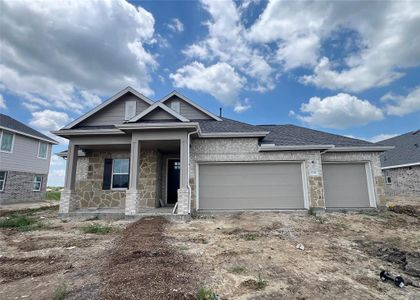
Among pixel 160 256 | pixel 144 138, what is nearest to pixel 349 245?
pixel 160 256

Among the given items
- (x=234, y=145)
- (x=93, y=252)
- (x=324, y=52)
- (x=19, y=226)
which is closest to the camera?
(x=93, y=252)

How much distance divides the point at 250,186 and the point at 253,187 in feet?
0.49

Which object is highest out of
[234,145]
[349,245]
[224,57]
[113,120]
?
[224,57]

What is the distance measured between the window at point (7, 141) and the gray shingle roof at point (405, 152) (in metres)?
29.9

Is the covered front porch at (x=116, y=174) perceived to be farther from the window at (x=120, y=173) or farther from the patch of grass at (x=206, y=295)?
the patch of grass at (x=206, y=295)

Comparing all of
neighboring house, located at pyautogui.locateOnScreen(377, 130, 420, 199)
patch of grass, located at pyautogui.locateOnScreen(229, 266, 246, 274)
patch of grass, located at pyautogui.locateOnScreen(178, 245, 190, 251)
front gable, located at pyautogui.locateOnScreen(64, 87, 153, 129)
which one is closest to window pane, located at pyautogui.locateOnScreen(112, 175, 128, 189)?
front gable, located at pyautogui.locateOnScreen(64, 87, 153, 129)

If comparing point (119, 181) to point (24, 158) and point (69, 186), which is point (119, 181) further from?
point (24, 158)

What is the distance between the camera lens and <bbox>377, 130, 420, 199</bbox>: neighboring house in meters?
17.6

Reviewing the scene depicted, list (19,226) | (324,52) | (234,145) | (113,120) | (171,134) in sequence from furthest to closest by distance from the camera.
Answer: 1. (324,52)
2. (113,120)
3. (234,145)
4. (171,134)
5. (19,226)

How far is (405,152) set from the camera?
1988 cm

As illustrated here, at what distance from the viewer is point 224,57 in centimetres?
1642

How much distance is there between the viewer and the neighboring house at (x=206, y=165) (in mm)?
9562

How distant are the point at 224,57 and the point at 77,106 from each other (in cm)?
1291

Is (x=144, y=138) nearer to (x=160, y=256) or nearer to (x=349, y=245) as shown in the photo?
(x=160, y=256)
